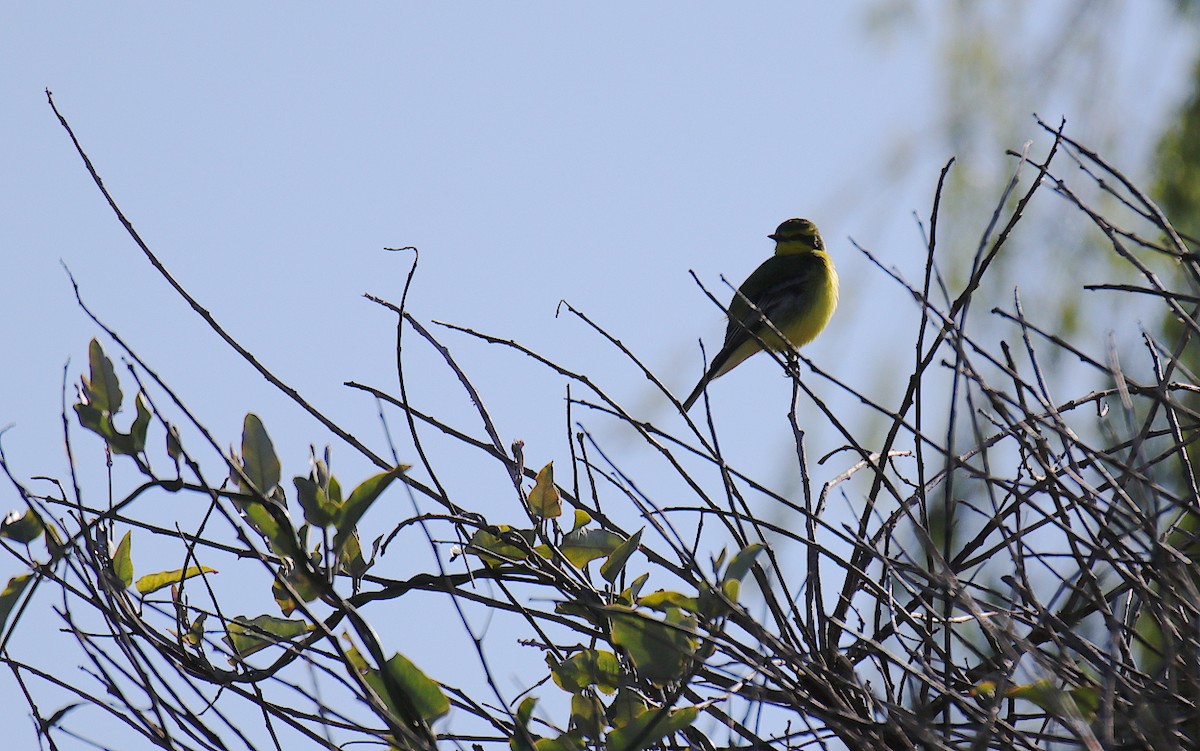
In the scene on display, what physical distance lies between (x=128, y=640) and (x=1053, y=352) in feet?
11.0

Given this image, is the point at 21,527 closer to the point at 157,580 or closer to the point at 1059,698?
the point at 157,580

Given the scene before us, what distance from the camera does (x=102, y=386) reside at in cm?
200

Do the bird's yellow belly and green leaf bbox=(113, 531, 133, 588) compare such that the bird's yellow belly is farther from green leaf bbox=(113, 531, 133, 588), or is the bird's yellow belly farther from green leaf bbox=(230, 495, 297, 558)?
green leaf bbox=(230, 495, 297, 558)

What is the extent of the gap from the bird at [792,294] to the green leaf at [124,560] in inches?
227

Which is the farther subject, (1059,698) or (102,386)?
(102,386)

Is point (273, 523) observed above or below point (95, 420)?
below

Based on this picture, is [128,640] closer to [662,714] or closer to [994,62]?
[662,714]

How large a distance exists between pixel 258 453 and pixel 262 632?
16.0 inches

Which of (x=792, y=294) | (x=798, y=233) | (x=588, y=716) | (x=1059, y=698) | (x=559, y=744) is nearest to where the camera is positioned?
(x=1059, y=698)

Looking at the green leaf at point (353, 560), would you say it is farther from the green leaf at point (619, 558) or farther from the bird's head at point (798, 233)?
the bird's head at point (798, 233)

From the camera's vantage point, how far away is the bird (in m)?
8.16

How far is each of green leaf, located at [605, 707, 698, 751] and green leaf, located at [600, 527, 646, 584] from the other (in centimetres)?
35

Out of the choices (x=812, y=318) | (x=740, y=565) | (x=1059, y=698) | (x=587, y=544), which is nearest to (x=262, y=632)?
(x=587, y=544)

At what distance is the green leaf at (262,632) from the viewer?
221cm
